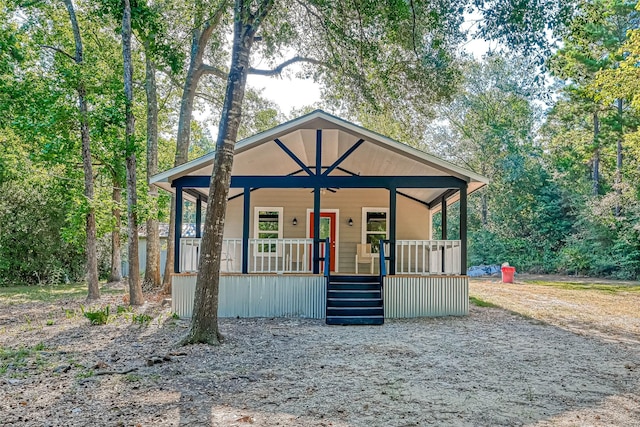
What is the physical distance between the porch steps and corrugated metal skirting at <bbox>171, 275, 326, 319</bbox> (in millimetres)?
407

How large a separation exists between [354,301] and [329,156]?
15.5 feet

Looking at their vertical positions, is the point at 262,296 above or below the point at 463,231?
below

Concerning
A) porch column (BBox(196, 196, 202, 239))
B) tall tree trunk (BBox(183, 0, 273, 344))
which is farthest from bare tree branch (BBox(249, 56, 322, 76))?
tall tree trunk (BBox(183, 0, 273, 344))

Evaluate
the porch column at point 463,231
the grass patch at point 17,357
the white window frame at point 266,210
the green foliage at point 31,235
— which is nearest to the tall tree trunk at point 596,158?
the porch column at point 463,231

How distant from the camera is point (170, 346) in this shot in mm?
7062

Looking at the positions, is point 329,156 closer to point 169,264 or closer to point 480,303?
point 480,303

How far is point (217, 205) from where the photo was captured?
7289mm

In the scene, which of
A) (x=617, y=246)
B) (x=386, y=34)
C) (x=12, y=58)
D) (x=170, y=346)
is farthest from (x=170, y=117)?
(x=617, y=246)

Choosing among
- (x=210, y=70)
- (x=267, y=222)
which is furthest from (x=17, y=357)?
(x=210, y=70)

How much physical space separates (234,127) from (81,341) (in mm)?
4305

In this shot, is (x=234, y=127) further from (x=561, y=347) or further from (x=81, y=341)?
(x=561, y=347)

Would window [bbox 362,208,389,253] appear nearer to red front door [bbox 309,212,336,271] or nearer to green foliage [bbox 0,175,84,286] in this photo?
red front door [bbox 309,212,336,271]

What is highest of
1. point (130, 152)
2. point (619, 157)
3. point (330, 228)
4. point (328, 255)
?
point (619, 157)

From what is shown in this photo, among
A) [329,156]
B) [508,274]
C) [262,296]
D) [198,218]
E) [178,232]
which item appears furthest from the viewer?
[508,274]
